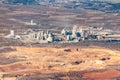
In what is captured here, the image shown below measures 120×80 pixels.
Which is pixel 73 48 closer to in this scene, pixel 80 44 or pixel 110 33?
pixel 80 44

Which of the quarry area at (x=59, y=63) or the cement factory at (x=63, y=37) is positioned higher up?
the quarry area at (x=59, y=63)

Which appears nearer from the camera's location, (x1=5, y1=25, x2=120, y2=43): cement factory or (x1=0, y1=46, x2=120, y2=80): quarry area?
(x1=0, y1=46, x2=120, y2=80): quarry area

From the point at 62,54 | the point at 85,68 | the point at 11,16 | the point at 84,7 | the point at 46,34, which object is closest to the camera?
the point at 85,68

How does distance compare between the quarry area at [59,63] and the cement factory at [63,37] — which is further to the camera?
the cement factory at [63,37]

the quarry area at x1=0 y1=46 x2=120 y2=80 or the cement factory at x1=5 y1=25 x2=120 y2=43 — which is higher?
the quarry area at x1=0 y1=46 x2=120 y2=80

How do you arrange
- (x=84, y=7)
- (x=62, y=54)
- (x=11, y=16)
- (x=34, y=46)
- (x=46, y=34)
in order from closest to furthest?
(x=62, y=54) → (x=34, y=46) → (x=46, y=34) → (x=11, y=16) → (x=84, y=7)

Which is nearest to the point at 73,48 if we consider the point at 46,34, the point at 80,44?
the point at 80,44

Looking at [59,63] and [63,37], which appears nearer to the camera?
[59,63]

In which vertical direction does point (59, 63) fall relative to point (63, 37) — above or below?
above
